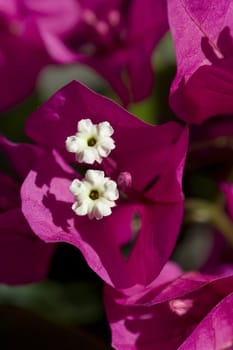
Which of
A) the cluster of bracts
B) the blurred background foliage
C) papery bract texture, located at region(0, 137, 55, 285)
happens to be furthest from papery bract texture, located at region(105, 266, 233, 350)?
the blurred background foliage

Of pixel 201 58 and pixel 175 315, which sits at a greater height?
pixel 201 58

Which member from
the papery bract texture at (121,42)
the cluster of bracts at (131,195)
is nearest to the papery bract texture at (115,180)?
the cluster of bracts at (131,195)

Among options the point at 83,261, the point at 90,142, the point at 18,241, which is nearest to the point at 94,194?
the point at 90,142

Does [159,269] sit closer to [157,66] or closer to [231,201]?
[231,201]

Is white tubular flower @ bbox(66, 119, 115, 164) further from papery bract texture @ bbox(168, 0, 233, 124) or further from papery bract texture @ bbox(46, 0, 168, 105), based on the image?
papery bract texture @ bbox(46, 0, 168, 105)

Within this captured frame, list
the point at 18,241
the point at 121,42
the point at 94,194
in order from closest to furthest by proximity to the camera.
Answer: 1. the point at 94,194
2. the point at 18,241
3. the point at 121,42

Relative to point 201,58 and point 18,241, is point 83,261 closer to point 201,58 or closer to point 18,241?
point 18,241

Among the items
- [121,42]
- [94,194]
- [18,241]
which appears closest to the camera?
[94,194]
